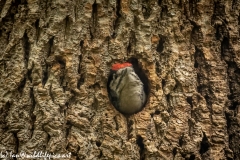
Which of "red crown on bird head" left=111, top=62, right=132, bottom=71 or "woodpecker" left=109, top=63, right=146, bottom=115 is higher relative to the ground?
"red crown on bird head" left=111, top=62, right=132, bottom=71

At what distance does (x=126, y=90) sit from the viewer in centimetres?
203

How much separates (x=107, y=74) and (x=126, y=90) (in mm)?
147

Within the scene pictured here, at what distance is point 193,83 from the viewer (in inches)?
80.2

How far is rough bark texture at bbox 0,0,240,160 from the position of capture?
193cm

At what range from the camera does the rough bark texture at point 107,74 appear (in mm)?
1926

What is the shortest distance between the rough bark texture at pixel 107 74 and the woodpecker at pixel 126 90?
5 cm

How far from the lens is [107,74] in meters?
2.01

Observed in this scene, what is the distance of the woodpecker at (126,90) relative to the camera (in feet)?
6.54

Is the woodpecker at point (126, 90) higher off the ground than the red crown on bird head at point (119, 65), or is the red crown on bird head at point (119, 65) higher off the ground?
the red crown on bird head at point (119, 65)

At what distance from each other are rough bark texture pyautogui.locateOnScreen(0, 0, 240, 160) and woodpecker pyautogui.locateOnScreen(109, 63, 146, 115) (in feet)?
0.15

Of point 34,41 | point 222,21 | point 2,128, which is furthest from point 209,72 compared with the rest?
point 2,128

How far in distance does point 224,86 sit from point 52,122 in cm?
103

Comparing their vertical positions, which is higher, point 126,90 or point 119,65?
point 119,65

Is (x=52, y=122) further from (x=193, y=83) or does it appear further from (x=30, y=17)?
(x=193, y=83)
